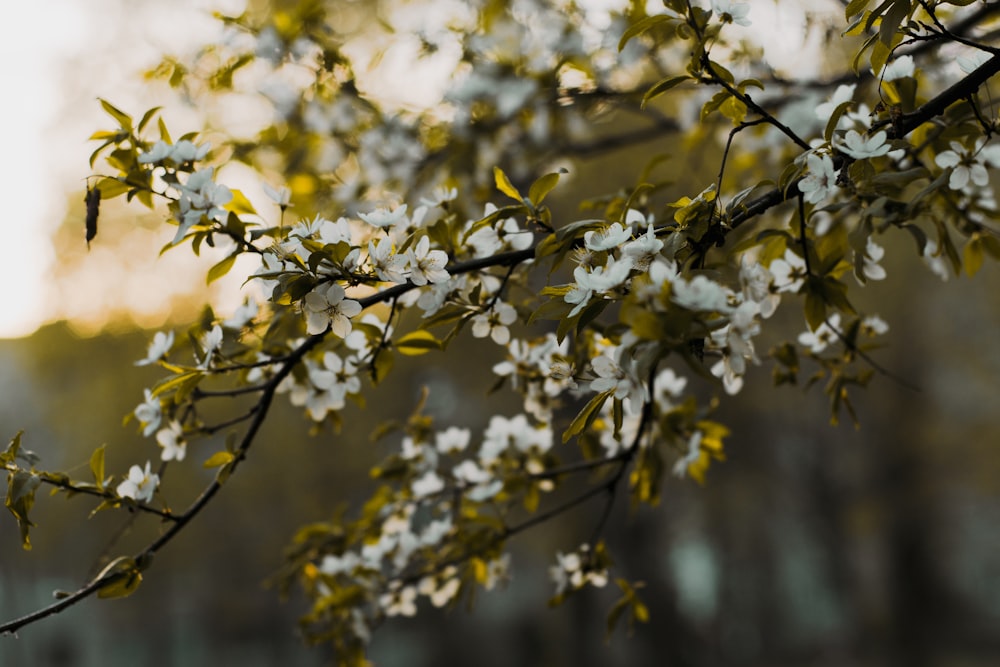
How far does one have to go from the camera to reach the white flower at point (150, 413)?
1.65 meters

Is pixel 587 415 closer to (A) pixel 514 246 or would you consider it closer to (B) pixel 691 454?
(A) pixel 514 246

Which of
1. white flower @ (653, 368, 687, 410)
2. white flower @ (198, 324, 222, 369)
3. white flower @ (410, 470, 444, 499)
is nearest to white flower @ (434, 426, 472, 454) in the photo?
white flower @ (410, 470, 444, 499)

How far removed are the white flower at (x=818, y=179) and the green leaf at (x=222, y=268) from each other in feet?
2.95

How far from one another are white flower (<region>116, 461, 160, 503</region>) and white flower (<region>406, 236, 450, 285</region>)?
2.08 ft

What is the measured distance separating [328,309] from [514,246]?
1.43 ft

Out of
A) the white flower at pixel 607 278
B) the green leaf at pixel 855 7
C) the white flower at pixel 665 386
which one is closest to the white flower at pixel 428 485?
the white flower at pixel 665 386

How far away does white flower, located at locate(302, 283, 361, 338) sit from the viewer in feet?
3.99

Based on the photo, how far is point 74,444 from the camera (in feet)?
41.0

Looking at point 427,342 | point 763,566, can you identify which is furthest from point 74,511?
point 427,342

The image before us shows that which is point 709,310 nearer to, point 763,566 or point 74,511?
point 763,566

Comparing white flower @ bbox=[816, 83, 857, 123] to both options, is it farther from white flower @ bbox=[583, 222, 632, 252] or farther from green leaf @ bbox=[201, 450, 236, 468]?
green leaf @ bbox=[201, 450, 236, 468]

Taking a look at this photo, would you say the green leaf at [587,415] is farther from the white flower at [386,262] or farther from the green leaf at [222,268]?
the green leaf at [222,268]

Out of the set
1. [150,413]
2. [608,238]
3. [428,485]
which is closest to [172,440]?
[150,413]

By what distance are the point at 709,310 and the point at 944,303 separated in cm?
1112
